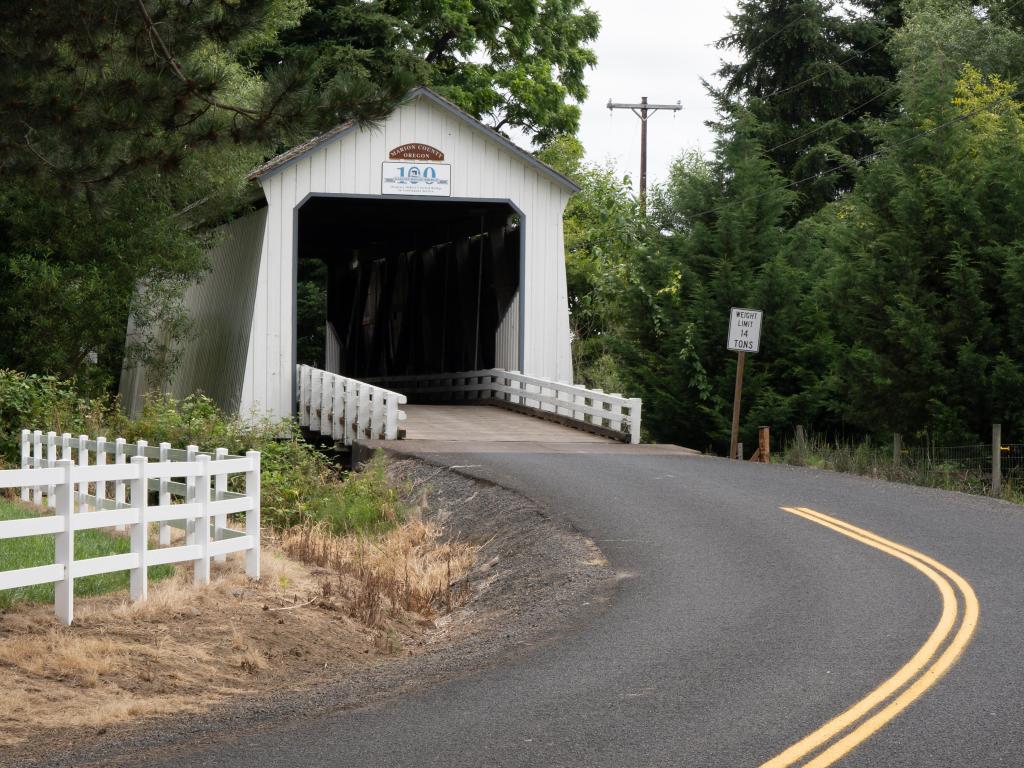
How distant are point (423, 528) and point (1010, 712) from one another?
8.02 meters

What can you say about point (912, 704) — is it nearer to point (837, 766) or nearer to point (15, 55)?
point (837, 766)

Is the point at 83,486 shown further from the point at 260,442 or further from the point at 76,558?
the point at 260,442

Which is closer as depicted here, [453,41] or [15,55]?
[15,55]

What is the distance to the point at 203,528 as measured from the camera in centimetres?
1026

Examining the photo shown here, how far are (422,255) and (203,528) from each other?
2057cm

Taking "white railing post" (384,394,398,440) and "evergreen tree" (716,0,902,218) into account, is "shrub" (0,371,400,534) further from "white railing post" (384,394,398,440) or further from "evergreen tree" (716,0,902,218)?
"evergreen tree" (716,0,902,218)

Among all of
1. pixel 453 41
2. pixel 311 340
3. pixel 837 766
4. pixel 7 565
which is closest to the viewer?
pixel 837 766

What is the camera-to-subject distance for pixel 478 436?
792 inches

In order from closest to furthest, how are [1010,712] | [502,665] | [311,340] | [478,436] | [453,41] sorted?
1. [1010,712]
2. [502,665]
3. [478,436]
4. [453,41]
5. [311,340]

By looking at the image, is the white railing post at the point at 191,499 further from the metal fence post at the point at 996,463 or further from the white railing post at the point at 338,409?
the metal fence post at the point at 996,463

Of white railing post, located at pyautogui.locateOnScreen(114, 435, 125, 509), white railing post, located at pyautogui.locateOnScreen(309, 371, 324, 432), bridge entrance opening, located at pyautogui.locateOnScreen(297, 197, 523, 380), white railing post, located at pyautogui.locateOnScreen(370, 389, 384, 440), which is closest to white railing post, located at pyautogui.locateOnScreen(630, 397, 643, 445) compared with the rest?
white railing post, located at pyautogui.locateOnScreen(370, 389, 384, 440)

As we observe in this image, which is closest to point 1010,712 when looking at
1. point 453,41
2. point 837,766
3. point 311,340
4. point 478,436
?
point 837,766

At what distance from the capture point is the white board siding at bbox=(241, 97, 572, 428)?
21750 mm

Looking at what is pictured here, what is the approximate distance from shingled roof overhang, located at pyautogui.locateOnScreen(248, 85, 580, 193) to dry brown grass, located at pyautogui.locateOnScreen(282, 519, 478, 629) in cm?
892
